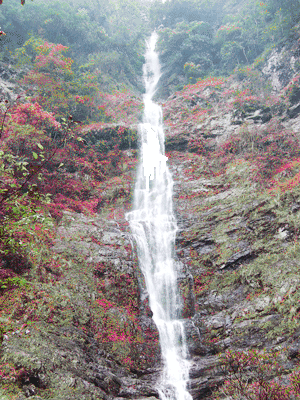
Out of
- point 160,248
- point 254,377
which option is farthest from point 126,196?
point 254,377

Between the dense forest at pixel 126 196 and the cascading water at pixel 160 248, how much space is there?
53cm

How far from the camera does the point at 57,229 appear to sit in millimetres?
11789

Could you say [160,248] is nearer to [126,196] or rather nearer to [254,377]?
[126,196]

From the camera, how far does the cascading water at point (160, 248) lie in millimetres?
8750

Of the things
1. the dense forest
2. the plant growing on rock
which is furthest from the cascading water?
the plant growing on rock

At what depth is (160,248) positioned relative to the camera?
13.5 metres

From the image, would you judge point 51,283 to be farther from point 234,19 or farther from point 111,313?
point 234,19

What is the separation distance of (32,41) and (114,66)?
11.3 meters

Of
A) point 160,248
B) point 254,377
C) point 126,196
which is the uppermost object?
point 126,196

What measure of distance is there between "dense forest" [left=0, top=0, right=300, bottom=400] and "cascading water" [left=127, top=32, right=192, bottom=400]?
20.8 inches

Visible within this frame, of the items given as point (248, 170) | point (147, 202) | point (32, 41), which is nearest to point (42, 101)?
point (32, 41)

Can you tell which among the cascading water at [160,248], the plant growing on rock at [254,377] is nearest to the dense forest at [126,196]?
the plant growing on rock at [254,377]

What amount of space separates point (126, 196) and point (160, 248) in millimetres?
5895

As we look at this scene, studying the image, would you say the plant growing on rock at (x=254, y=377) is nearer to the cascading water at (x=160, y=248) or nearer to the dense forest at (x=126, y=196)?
the dense forest at (x=126, y=196)
